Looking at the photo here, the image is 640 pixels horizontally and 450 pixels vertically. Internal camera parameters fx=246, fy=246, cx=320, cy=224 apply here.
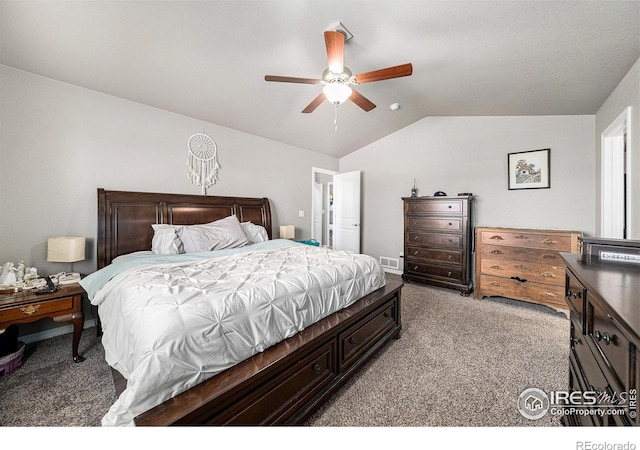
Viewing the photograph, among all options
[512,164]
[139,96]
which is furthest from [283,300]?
[512,164]

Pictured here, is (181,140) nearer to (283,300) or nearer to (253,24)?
(253,24)

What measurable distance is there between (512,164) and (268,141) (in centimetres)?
377

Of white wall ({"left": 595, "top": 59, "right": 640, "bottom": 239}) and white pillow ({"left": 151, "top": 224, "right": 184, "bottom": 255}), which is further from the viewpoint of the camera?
white pillow ({"left": 151, "top": 224, "right": 184, "bottom": 255})

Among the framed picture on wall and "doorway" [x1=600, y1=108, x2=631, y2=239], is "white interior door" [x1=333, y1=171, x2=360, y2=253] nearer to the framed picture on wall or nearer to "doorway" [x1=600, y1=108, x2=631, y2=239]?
the framed picture on wall

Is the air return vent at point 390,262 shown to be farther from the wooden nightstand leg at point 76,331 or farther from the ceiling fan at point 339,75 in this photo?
the wooden nightstand leg at point 76,331

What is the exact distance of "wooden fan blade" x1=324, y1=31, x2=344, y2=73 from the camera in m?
1.68

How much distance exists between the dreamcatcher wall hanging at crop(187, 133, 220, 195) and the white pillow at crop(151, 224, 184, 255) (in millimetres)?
953

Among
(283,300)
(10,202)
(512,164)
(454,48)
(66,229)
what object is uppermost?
(454,48)

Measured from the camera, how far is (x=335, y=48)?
177 cm

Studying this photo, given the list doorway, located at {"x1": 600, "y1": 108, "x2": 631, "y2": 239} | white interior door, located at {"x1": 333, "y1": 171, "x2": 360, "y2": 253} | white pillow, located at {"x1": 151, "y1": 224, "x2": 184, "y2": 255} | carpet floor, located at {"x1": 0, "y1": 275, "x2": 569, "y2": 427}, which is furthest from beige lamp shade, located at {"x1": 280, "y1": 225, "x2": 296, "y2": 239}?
doorway, located at {"x1": 600, "y1": 108, "x2": 631, "y2": 239}

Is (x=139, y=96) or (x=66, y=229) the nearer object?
(x=66, y=229)

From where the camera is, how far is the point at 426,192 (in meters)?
4.41

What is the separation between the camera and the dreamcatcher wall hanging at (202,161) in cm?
328

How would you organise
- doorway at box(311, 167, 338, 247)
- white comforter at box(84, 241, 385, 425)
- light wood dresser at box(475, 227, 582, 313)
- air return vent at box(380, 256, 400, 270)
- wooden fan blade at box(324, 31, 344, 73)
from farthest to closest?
doorway at box(311, 167, 338, 247), air return vent at box(380, 256, 400, 270), light wood dresser at box(475, 227, 582, 313), wooden fan blade at box(324, 31, 344, 73), white comforter at box(84, 241, 385, 425)
